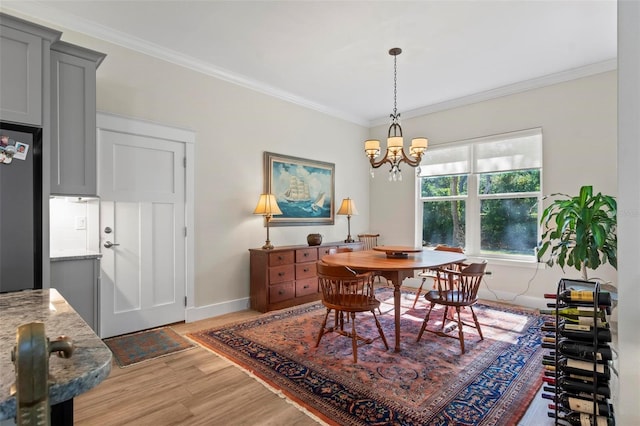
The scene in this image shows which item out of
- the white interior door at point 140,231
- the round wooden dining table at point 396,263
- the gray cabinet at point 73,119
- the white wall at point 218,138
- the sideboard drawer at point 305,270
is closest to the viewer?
→ the gray cabinet at point 73,119

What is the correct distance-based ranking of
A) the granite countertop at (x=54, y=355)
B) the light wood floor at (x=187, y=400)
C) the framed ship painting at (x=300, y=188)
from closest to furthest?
1. the granite countertop at (x=54, y=355)
2. the light wood floor at (x=187, y=400)
3. the framed ship painting at (x=300, y=188)

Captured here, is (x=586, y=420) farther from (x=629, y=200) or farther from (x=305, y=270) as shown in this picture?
(x=305, y=270)

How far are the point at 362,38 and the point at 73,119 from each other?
260cm

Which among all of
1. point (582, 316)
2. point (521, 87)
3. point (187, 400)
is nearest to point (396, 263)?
point (582, 316)

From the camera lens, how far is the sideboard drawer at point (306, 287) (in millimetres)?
4337

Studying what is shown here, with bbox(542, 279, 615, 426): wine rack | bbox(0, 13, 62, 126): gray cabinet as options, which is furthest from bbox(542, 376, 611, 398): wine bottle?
bbox(0, 13, 62, 126): gray cabinet

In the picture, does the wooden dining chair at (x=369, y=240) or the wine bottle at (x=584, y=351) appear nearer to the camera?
the wine bottle at (x=584, y=351)

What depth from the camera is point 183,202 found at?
3.70 meters

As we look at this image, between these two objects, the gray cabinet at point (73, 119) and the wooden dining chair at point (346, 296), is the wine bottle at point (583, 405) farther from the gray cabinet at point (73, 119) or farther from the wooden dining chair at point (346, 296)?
the gray cabinet at point (73, 119)

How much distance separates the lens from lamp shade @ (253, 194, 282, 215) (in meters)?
4.05

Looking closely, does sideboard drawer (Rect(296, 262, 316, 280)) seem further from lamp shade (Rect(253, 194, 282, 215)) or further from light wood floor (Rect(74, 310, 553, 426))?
light wood floor (Rect(74, 310, 553, 426))

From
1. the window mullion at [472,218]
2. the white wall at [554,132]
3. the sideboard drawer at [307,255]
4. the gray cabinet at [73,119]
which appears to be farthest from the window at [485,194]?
the gray cabinet at [73,119]

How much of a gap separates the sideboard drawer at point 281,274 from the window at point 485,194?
2.45m

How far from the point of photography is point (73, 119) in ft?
7.89
